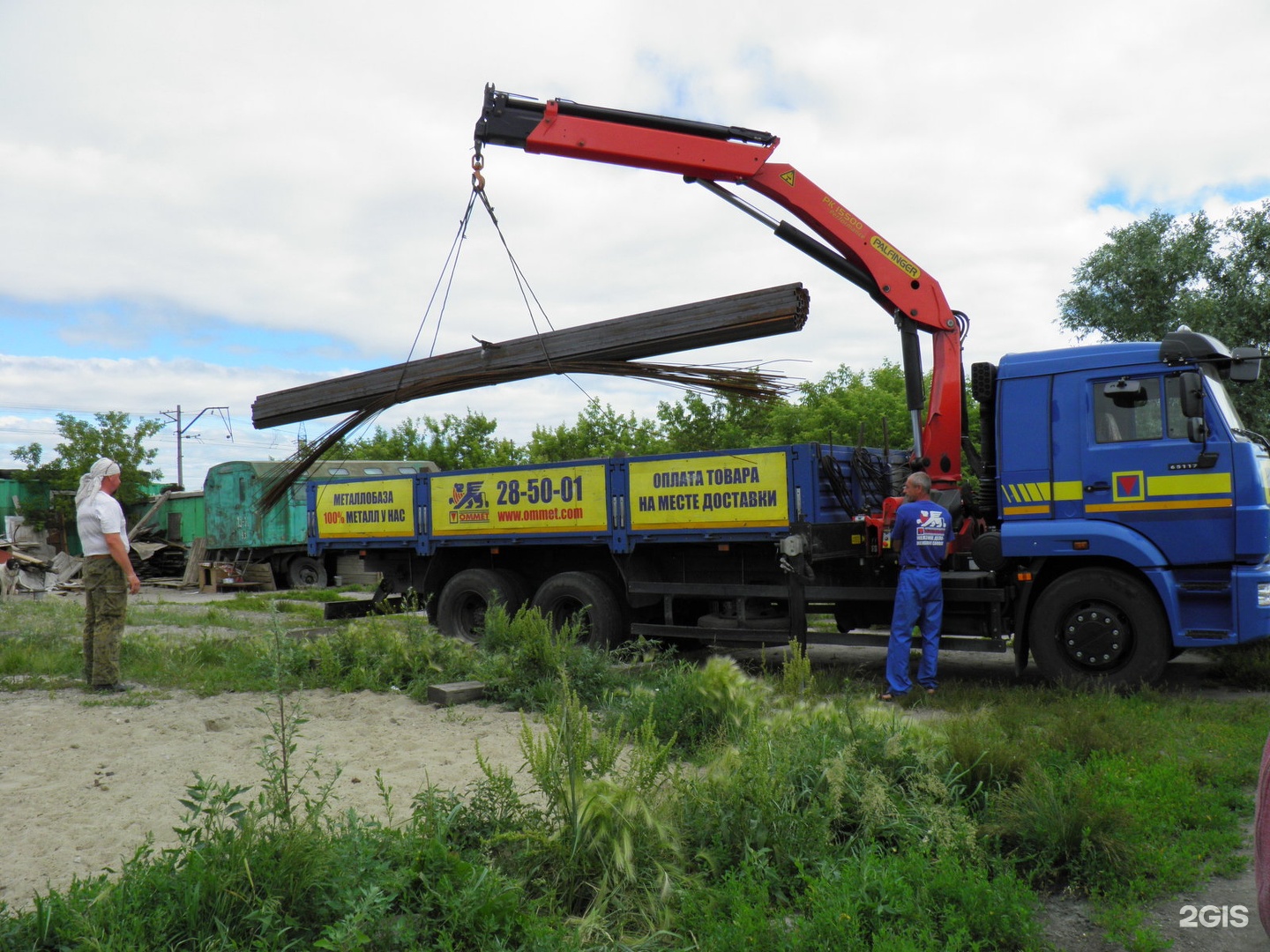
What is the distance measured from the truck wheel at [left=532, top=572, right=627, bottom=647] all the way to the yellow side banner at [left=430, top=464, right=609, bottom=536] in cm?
60

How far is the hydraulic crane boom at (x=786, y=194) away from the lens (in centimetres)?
836

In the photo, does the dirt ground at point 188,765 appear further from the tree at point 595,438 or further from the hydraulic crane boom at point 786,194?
the tree at point 595,438

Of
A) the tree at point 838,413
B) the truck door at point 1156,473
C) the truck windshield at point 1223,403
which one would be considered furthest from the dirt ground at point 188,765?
the tree at point 838,413

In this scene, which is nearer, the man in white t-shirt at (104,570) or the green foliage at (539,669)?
the green foliage at (539,669)

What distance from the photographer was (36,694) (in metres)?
7.72

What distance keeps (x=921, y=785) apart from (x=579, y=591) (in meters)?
6.02

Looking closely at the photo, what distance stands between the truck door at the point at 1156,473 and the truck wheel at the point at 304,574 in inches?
771

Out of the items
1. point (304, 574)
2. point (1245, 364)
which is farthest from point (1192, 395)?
point (304, 574)

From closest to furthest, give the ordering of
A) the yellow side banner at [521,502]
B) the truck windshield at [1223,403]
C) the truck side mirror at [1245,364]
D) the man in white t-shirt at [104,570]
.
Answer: the truck side mirror at [1245,364], the truck windshield at [1223,403], the man in white t-shirt at [104,570], the yellow side banner at [521,502]

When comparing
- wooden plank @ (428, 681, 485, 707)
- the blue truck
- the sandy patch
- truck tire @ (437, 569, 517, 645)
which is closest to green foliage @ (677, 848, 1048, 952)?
the sandy patch

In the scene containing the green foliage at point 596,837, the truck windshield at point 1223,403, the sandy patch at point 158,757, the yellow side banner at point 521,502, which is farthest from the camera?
the yellow side banner at point 521,502

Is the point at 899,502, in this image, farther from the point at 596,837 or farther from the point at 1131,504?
the point at 596,837

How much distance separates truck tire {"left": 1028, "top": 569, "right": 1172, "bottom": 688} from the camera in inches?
284

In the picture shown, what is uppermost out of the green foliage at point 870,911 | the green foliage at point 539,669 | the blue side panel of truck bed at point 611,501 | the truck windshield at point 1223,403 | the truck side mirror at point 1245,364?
the truck side mirror at point 1245,364
